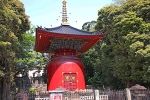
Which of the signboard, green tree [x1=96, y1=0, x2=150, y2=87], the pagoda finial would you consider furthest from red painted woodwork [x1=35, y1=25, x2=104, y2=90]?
the signboard

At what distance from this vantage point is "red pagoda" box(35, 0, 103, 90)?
1535 cm

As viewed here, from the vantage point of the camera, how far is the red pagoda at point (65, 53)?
50.4 feet

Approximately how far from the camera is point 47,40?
16344mm

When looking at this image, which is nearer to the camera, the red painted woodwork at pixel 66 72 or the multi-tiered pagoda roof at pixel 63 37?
the multi-tiered pagoda roof at pixel 63 37

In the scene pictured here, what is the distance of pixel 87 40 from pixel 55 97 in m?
7.60

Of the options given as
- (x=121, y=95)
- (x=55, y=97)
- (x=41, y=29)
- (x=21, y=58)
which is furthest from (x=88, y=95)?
(x=21, y=58)

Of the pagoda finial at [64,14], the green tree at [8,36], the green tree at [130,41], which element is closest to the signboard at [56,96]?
the green tree at [8,36]

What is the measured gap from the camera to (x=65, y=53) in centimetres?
1680

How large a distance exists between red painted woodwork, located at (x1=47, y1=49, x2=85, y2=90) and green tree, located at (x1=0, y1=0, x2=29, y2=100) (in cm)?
309

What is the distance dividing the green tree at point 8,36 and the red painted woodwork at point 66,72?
122 inches

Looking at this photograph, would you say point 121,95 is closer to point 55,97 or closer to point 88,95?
point 88,95

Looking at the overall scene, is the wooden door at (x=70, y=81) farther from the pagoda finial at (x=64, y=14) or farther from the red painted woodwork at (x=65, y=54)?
the pagoda finial at (x=64, y=14)

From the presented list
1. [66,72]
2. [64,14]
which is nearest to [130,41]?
[66,72]

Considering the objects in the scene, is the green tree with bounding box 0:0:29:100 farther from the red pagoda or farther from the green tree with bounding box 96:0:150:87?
the green tree with bounding box 96:0:150:87
